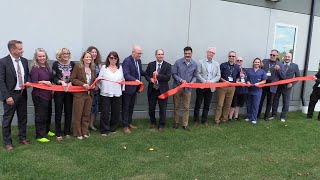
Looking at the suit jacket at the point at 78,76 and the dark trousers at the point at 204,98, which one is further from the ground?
the suit jacket at the point at 78,76

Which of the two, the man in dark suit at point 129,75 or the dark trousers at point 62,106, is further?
the man in dark suit at point 129,75

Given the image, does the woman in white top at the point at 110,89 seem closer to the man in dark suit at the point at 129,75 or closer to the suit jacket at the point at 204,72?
the man in dark suit at the point at 129,75

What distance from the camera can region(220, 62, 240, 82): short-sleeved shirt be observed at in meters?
8.77

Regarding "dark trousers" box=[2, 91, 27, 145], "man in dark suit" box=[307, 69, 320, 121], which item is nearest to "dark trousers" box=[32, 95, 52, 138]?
"dark trousers" box=[2, 91, 27, 145]

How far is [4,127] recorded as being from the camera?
5820 mm

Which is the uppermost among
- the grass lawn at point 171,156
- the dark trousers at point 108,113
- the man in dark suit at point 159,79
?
the man in dark suit at point 159,79

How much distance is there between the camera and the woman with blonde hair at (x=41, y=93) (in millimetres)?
6227

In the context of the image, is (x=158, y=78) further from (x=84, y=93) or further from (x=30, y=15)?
(x=30, y=15)

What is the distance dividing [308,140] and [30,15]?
6883 millimetres

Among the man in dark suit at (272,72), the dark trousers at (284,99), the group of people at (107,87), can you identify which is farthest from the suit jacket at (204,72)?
the dark trousers at (284,99)

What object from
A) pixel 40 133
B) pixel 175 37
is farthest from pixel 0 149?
pixel 175 37

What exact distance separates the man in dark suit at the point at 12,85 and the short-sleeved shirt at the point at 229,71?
499 cm

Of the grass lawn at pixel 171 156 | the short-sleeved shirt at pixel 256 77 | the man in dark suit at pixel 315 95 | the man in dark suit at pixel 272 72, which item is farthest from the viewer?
the man in dark suit at pixel 315 95

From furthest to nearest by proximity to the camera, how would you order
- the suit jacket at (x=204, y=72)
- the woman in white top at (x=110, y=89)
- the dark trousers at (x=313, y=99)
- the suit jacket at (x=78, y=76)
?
1. the dark trousers at (x=313, y=99)
2. the suit jacket at (x=204, y=72)
3. the woman in white top at (x=110, y=89)
4. the suit jacket at (x=78, y=76)
